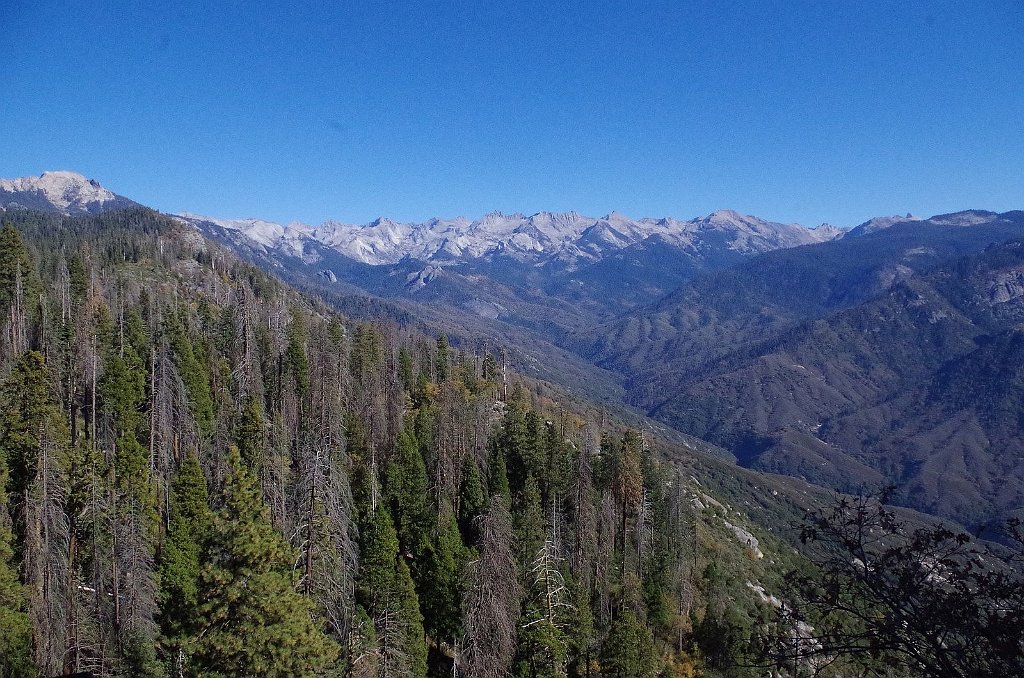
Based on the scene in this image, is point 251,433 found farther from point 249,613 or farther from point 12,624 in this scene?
point 249,613

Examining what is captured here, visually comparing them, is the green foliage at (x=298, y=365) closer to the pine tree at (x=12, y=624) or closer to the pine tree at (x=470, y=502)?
the pine tree at (x=470, y=502)

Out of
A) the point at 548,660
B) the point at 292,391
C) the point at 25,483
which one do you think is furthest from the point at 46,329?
the point at 548,660

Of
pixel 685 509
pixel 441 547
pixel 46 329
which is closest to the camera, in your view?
pixel 441 547

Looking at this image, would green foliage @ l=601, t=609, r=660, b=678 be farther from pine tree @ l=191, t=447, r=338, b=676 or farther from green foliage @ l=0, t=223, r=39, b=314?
green foliage @ l=0, t=223, r=39, b=314

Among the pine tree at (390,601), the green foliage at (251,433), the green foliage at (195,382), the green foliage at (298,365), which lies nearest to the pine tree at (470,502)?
the pine tree at (390,601)

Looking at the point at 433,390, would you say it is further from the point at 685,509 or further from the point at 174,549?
the point at 174,549

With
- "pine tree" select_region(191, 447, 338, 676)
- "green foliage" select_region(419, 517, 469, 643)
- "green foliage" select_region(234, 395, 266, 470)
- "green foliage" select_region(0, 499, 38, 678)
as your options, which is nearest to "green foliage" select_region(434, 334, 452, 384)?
"green foliage" select_region(234, 395, 266, 470)
